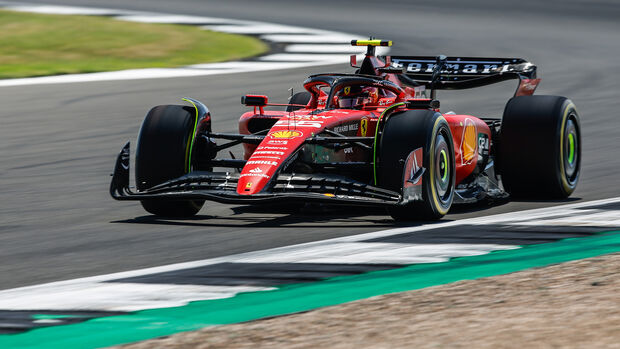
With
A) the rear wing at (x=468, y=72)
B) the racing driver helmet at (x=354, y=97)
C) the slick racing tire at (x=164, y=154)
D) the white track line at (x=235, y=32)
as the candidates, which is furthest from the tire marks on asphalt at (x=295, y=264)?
the white track line at (x=235, y=32)

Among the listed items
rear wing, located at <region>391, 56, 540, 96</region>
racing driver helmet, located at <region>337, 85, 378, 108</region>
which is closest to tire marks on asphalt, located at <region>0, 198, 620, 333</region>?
racing driver helmet, located at <region>337, 85, 378, 108</region>

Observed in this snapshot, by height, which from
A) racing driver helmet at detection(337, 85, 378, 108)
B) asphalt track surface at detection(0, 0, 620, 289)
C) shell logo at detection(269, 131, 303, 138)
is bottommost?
asphalt track surface at detection(0, 0, 620, 289)

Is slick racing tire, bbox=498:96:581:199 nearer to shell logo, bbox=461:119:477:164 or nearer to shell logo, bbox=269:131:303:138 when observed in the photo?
shell logo, bbox=461:119:477:164

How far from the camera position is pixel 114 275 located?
6.95m

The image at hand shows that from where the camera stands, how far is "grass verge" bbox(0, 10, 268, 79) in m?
22.7

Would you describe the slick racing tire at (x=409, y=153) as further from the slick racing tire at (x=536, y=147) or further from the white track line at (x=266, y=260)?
the slick racing tire at (x=536, y=147)

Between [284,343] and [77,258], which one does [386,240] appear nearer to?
[77,258]

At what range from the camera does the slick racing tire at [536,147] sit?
1033 centimetres

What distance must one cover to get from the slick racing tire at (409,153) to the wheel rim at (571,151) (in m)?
1.91

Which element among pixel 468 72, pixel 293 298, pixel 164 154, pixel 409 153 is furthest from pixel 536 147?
pixel 293 298

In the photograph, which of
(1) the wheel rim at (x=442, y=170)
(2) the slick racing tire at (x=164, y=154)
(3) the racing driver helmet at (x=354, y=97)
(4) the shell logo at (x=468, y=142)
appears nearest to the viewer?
(1) the wheel rim at (x=442, y=170)

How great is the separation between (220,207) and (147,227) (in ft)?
4.81

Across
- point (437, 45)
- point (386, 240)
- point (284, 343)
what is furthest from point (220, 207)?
point (437, 45)

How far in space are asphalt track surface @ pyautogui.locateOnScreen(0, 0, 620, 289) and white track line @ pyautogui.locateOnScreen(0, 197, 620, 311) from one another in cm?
25
